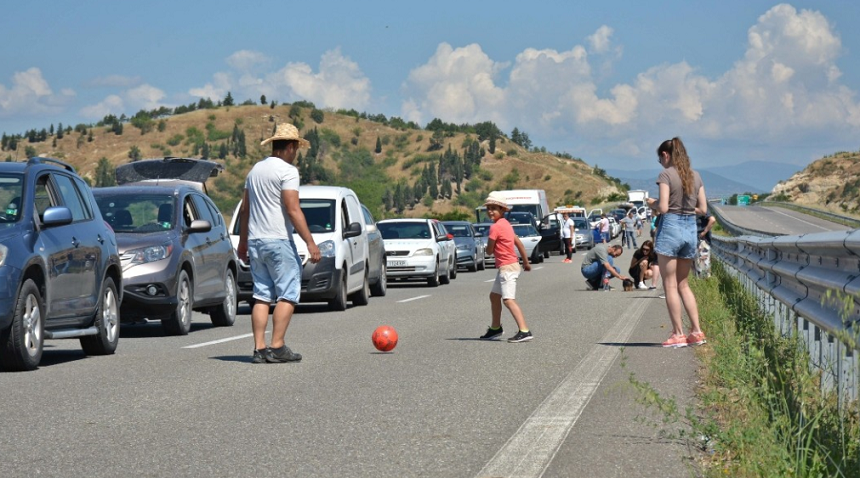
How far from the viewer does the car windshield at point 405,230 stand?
28.8 m

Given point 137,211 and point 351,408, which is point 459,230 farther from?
point 351,408

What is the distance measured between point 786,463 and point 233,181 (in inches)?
5817

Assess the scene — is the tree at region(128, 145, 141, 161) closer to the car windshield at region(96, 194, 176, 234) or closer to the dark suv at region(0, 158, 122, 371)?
the car windshield at region(96, 194, 176, 234)

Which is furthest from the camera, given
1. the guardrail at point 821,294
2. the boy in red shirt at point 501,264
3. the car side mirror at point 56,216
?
the boy in red shirt at point 501,264

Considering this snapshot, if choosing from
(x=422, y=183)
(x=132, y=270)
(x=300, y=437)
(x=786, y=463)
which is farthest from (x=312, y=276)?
(x=422, y=183)

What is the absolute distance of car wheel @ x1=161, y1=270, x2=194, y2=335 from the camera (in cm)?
1430

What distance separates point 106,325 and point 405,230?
682 inches

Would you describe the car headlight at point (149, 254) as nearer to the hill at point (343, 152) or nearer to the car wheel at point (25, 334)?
the car wheel at point (25, 334)

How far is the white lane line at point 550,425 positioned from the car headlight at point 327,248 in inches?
301

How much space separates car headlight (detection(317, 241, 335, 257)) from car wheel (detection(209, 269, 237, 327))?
2.41 metres

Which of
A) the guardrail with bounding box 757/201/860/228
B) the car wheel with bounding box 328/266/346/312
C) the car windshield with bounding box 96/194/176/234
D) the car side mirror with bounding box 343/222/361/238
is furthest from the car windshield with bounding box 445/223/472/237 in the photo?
the guardrail with bounding box 757/201/860/228

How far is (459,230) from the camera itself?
37.3 metres

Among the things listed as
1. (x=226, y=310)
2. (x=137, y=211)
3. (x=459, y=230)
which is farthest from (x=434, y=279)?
(x=137, y=211)

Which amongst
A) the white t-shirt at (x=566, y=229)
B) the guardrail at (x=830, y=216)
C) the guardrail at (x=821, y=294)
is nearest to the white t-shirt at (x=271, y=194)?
the guardrail at (x=821, y=294)
